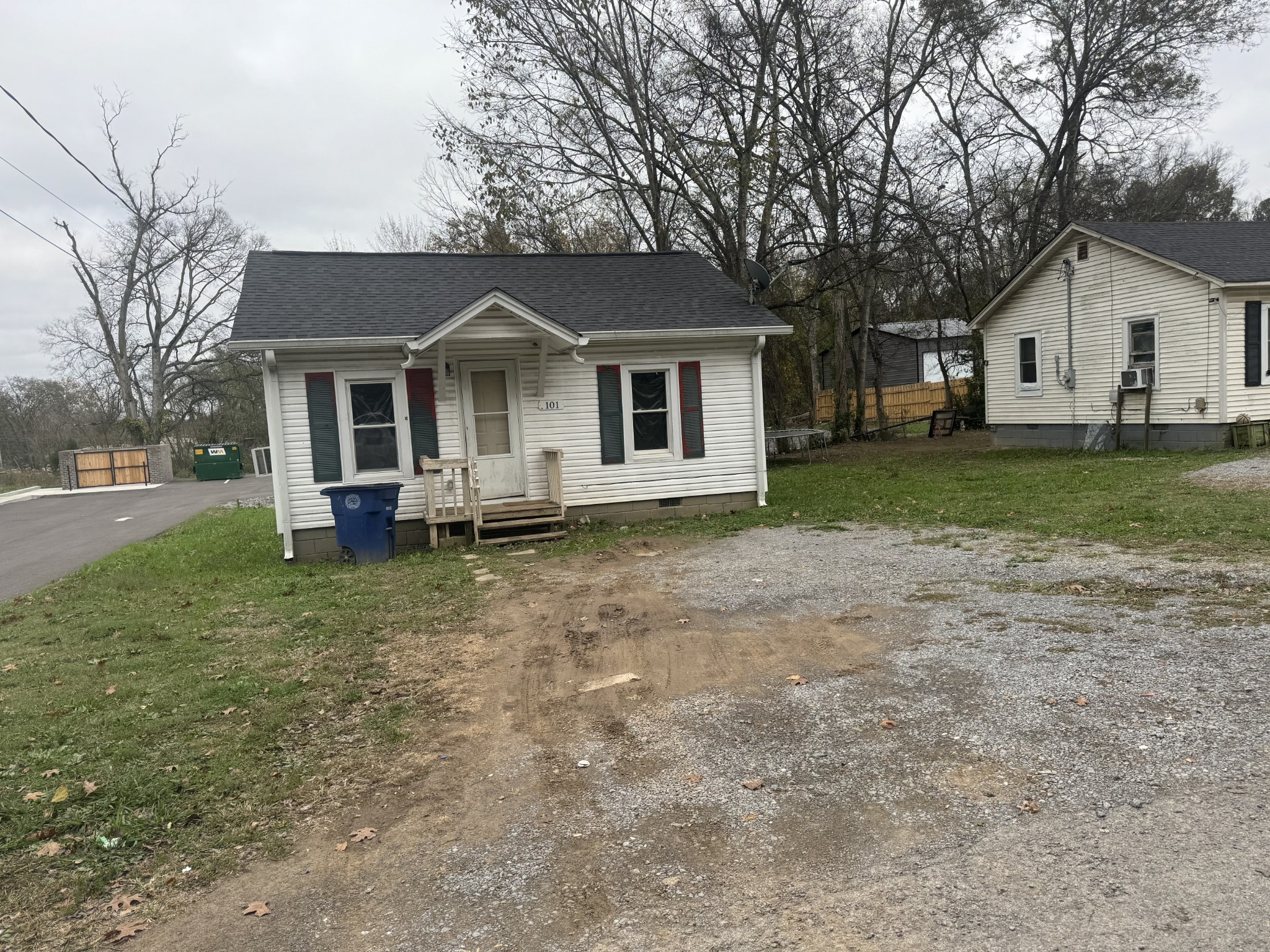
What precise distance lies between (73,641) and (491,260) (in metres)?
8.86

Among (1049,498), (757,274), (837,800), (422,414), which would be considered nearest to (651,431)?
(422,414)

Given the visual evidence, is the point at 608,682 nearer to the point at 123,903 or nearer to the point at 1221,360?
the point at 123,903

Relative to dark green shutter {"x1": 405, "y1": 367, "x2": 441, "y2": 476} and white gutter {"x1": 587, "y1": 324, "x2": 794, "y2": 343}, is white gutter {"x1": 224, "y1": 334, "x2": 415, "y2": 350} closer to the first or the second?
dark green shutter {"x1": 405, "y1": 367, "x2": 441, "y2": 476}

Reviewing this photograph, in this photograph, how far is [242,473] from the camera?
32.8m

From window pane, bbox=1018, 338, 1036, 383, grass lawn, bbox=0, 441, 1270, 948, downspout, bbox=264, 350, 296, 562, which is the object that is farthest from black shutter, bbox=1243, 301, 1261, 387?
downspout, bbox=264, 350, 296, 562

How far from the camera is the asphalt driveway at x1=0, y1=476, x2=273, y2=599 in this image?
11727 mm

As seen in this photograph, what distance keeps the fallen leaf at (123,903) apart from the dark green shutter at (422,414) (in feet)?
27.2

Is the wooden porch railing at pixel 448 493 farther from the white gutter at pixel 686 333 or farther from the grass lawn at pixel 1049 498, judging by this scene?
the grass lawn at pixel 1049 498

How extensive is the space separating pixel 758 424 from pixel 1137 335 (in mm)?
9636

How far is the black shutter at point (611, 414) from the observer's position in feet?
40.2

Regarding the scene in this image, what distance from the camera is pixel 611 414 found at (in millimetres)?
12281

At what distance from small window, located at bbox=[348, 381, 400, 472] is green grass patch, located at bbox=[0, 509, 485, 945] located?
6.89 feet

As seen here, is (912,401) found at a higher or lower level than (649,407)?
higher

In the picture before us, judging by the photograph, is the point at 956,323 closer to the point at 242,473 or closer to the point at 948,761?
the point at 242,473
